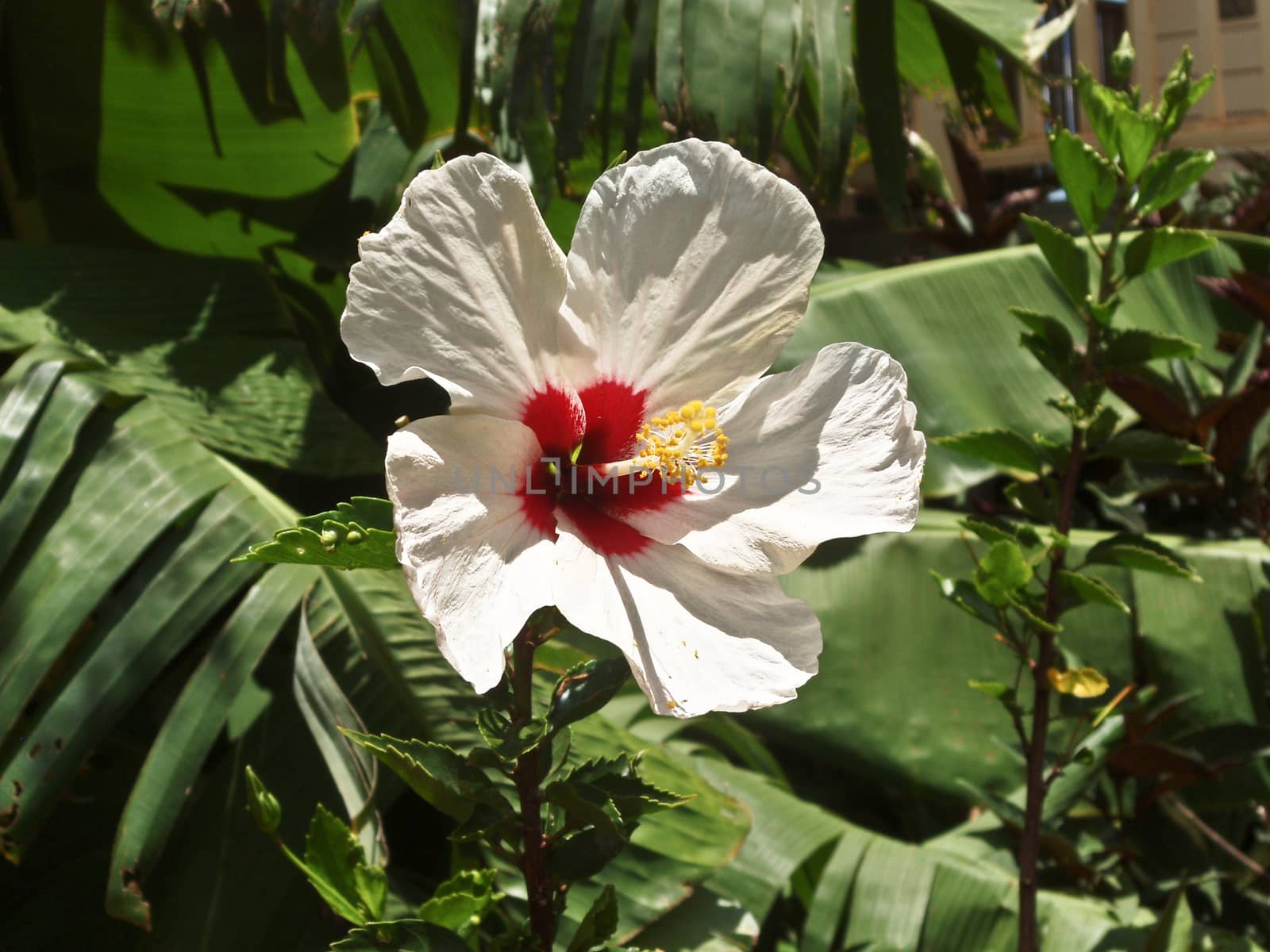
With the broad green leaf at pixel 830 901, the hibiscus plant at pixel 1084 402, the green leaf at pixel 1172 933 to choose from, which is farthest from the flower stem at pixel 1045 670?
the broad green leaf at pixel 830 901

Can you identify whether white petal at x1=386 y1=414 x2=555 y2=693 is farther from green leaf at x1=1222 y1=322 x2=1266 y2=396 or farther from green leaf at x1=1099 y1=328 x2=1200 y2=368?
green leaf at x1=1222 y1=322 x2=1266 y2=396

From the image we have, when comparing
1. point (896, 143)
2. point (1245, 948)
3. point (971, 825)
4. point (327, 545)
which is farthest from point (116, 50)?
point (1245, 948)

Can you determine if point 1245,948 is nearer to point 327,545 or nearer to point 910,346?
point 910,346

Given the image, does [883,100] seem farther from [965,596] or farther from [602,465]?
[602,465]

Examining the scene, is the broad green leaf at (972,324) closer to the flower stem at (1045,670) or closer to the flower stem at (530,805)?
the flower stem at (1045,670)

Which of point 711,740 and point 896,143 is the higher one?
point 896,143

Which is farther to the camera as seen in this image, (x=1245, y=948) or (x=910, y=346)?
(x=910, y=346)
